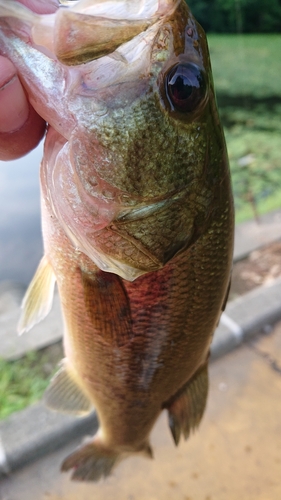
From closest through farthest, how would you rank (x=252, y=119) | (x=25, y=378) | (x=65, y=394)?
(x=65, y=394), (x=25, y=378), (x=252, y=119)

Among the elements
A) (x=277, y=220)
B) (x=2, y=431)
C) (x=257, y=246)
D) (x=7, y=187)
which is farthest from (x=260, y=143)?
(x=2, y=431)

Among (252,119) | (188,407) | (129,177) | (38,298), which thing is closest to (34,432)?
(188,407)

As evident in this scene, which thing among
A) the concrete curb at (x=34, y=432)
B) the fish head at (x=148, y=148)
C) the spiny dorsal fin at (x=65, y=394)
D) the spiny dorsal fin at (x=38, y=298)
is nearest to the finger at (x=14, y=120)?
the fish head at (x=148, y=148)

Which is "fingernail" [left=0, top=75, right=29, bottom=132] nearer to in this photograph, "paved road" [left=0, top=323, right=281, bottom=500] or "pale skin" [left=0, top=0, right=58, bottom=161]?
"pale skin" [left=0, top=0, right=58, bottom=161]

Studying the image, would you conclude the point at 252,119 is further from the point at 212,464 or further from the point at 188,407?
the point at 188,407

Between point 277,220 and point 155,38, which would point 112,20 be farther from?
point 277,220

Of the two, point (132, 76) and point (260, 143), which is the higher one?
point (132, 76)
